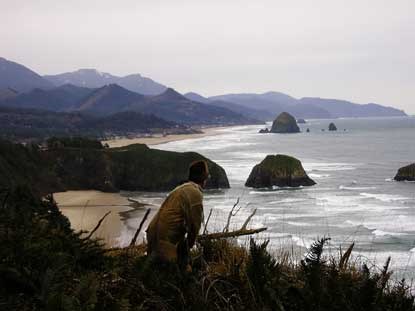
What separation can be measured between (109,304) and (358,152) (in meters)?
94.1

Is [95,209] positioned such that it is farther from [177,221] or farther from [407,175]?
[177,221]

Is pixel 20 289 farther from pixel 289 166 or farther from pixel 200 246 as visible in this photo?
pixel 289 166

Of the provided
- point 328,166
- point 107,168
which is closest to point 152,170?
point 107,168

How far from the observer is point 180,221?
6043 millimetres

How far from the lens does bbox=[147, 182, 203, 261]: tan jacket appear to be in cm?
593

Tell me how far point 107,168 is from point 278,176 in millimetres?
16392

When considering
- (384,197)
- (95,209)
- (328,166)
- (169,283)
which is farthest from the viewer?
(328,166)

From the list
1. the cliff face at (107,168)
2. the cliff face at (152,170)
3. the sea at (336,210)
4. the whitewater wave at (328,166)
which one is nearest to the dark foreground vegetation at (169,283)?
the sea at (336,210)

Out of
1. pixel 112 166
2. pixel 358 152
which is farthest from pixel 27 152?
pixel 358 152

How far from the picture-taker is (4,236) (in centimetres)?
573

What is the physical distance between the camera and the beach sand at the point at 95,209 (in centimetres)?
3089

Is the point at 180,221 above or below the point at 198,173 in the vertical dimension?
below

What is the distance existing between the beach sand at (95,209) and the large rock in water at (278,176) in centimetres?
1299

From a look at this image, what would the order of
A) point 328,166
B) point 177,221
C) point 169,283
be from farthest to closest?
point 328,166
point 177,221
point 169,283
